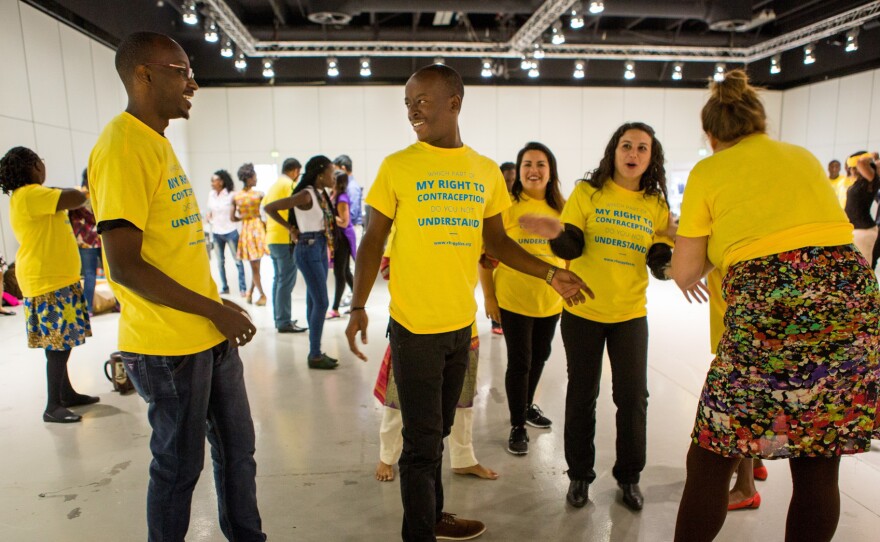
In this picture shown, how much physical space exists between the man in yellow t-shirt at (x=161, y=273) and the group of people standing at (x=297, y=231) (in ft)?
8.68

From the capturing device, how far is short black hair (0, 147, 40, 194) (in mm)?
3094

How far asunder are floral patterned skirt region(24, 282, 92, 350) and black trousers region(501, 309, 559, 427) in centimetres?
240

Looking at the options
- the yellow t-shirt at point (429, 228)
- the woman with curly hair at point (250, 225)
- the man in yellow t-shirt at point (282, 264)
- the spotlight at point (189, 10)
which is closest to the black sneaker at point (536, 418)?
the yellow t-shirt at point (429, 228)

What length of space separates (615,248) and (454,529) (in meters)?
1.25

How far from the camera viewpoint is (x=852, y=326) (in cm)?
142

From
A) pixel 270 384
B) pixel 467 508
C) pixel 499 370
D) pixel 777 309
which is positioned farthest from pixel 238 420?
pixel 499 370

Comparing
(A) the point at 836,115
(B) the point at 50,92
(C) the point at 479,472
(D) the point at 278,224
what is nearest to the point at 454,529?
(C) the point at 479,472

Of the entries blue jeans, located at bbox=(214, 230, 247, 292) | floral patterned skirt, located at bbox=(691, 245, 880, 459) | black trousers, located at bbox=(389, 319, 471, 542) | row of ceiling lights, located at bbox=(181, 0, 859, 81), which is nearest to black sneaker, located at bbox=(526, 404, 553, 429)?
black trousers, located at bbox=(389, 319, 471, 542)

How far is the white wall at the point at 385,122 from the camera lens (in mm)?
12719

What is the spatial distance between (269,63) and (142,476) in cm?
1036

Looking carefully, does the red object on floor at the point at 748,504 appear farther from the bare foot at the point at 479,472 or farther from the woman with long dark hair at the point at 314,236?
the woman with long dark hair at the point at 314,236

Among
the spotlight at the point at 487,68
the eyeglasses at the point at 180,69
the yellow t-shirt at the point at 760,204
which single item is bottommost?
the yellow t-shirt at the point at 760,204

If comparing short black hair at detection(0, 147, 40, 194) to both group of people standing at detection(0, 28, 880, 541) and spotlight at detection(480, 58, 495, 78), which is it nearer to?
group of people standing at detection(0, 28, 880, 541)

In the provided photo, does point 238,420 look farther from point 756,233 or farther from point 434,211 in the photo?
point 756,233
